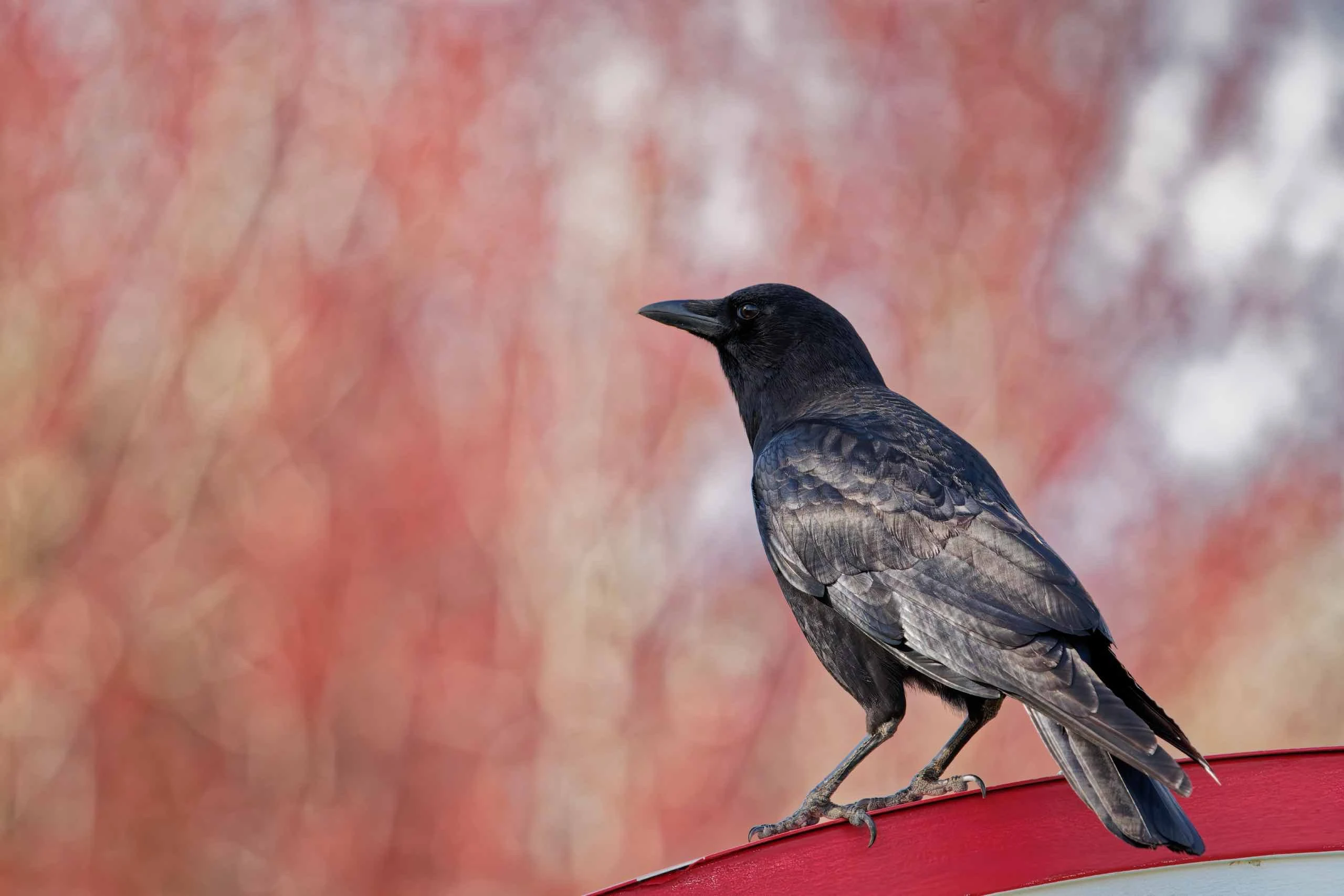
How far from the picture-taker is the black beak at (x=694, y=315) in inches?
211

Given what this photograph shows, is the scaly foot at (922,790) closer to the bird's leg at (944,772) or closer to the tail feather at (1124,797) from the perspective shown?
the bird's leg at (944,772)

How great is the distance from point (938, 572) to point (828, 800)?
785 mm

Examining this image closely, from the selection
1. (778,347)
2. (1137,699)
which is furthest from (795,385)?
(1137,699)

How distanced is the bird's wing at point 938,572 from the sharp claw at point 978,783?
252mm

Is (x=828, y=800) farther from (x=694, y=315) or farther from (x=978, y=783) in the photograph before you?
(x=694, y=315)

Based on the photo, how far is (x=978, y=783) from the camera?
3.80 metres

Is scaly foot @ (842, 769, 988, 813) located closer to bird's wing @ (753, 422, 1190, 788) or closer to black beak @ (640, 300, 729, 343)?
bird's wing @ (753, 422, 1190, 788)

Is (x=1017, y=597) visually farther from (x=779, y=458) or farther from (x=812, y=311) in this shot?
Answer: (x=812, y=311)

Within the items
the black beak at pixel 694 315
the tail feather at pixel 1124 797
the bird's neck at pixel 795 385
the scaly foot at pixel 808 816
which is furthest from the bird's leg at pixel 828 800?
the black beak at pixel 694 315

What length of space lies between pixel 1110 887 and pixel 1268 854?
0.39 metres

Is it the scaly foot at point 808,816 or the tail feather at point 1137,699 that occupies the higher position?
the tail feather at point 1137,699

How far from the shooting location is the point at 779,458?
14.8 ft

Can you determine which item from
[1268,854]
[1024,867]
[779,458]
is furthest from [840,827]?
[779,458]

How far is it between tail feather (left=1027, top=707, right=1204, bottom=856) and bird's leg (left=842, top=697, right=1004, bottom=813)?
76cm
